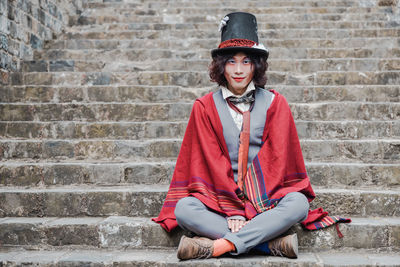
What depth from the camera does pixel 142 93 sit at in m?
4.24

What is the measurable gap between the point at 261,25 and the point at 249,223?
176 inches

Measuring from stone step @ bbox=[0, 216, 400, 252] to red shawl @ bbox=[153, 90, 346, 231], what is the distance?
0.32 ft

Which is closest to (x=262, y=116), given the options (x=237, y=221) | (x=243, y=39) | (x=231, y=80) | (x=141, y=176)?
(x=231, y=80)

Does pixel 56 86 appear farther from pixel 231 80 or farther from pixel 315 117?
pixel 315 117

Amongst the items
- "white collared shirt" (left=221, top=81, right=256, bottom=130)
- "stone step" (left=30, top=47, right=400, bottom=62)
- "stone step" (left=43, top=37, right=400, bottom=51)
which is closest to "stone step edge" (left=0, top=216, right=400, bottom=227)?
"white collared shirt" (left=221, top=81, right=256, bottom=130)

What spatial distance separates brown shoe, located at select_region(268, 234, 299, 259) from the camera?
90.0 inches

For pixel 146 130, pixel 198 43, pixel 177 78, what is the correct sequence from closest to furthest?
pixel 146 130 → pixel 177 78 → pixel 198 43

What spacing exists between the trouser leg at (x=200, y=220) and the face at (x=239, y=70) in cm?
82

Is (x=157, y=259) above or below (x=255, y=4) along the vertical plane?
below

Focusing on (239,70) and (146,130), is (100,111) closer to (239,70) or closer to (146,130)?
(146,130)

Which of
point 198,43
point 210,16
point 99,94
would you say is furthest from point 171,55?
point 210,16

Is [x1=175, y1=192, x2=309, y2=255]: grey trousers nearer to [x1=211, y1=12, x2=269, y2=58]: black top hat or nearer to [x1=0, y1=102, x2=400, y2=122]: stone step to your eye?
[x1=211, y1=12, x2=269, y2=58]: black top hat

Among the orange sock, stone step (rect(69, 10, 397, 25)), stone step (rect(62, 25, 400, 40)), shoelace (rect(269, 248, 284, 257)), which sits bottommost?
shoelace (rect(269, 248, 284, 257))

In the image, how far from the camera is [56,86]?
14.1 ft
